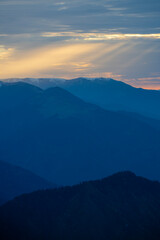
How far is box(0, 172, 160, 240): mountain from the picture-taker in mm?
130000

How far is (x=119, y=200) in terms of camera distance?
464 ft

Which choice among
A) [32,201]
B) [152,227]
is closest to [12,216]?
[32,201]

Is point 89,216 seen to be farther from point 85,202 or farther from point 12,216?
point 12,216

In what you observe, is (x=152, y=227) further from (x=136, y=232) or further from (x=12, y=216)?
(x=12, y=216)

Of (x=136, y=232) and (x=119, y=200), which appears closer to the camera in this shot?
(x=136, y=232)

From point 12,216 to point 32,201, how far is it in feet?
30.0

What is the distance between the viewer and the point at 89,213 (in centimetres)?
13500

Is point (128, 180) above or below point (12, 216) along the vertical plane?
above

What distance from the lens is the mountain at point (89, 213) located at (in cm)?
13000

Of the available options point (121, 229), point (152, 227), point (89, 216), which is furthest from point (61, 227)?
point (152, 227)

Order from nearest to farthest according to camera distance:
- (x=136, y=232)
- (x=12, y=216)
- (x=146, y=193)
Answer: (x=136, y=232) < (x=12, y=216) < (x=146, y=193)

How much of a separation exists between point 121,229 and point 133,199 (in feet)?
48.1

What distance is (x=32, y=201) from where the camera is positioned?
144 m

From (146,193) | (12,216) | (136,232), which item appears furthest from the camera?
(146,193)
